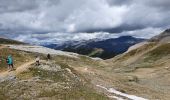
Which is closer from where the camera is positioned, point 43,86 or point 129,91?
point 43,86

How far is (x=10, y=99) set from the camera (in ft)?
190

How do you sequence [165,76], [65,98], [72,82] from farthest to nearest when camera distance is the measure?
1. [165,76]
2. [72,82]
3. [65,98]

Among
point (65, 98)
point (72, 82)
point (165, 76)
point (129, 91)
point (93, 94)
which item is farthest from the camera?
point (165, 76)

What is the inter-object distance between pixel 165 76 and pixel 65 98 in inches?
3234

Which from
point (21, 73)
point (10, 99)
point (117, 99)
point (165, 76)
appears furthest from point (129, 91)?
point (165, 76)

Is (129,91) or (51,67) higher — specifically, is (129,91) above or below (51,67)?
below

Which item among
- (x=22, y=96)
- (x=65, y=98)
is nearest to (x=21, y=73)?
(x=22, y=96)

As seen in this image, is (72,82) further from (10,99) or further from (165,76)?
(165,76)

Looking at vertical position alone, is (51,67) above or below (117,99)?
above

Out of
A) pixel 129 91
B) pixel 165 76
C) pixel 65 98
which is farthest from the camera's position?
pixel 165 76

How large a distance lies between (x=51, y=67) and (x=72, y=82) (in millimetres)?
7335

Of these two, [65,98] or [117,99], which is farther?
[117,99]

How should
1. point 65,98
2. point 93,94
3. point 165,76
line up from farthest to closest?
1. point 165,76
2. point 93,94
3. point 65,98

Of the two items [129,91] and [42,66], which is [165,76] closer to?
[129,91]
